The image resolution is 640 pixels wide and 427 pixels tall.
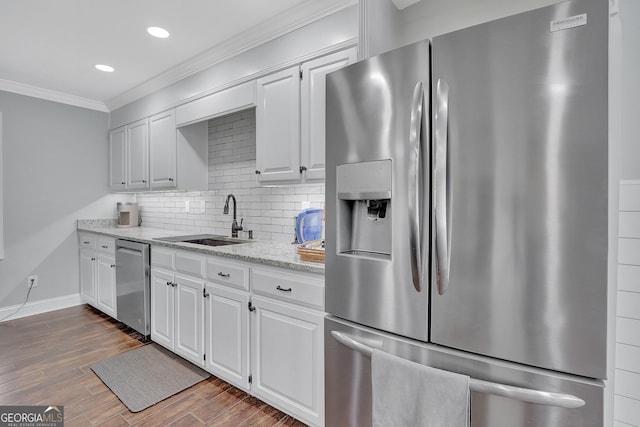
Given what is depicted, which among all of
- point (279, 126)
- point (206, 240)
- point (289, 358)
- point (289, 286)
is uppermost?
point (279, 126)

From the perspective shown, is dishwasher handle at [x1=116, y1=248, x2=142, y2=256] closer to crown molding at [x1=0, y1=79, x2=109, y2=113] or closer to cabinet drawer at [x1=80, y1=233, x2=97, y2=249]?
cabinet drawer at [x1=80, y1=233, x2=97, y2=249]

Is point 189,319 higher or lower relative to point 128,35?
lower

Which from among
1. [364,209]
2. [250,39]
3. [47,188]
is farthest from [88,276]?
[364,209]

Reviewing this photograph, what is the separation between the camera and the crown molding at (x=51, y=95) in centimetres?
338

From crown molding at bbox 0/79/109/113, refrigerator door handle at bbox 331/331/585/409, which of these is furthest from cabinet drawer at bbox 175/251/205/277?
crown molding at bbox 0/79/109/113

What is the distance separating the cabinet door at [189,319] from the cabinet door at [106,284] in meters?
1.22

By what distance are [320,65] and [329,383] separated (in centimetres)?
175

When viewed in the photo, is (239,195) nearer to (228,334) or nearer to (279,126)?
(279,126)

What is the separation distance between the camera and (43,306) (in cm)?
365

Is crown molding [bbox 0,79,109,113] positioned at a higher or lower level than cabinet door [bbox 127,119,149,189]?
higher

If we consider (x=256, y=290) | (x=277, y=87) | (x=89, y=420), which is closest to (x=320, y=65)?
(x=277, y=87)

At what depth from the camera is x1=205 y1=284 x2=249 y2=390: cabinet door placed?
6.44ft

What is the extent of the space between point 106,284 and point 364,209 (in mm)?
3274

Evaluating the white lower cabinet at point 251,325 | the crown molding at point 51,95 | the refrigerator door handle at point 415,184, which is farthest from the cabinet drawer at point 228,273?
the crown molding at point 51,95
